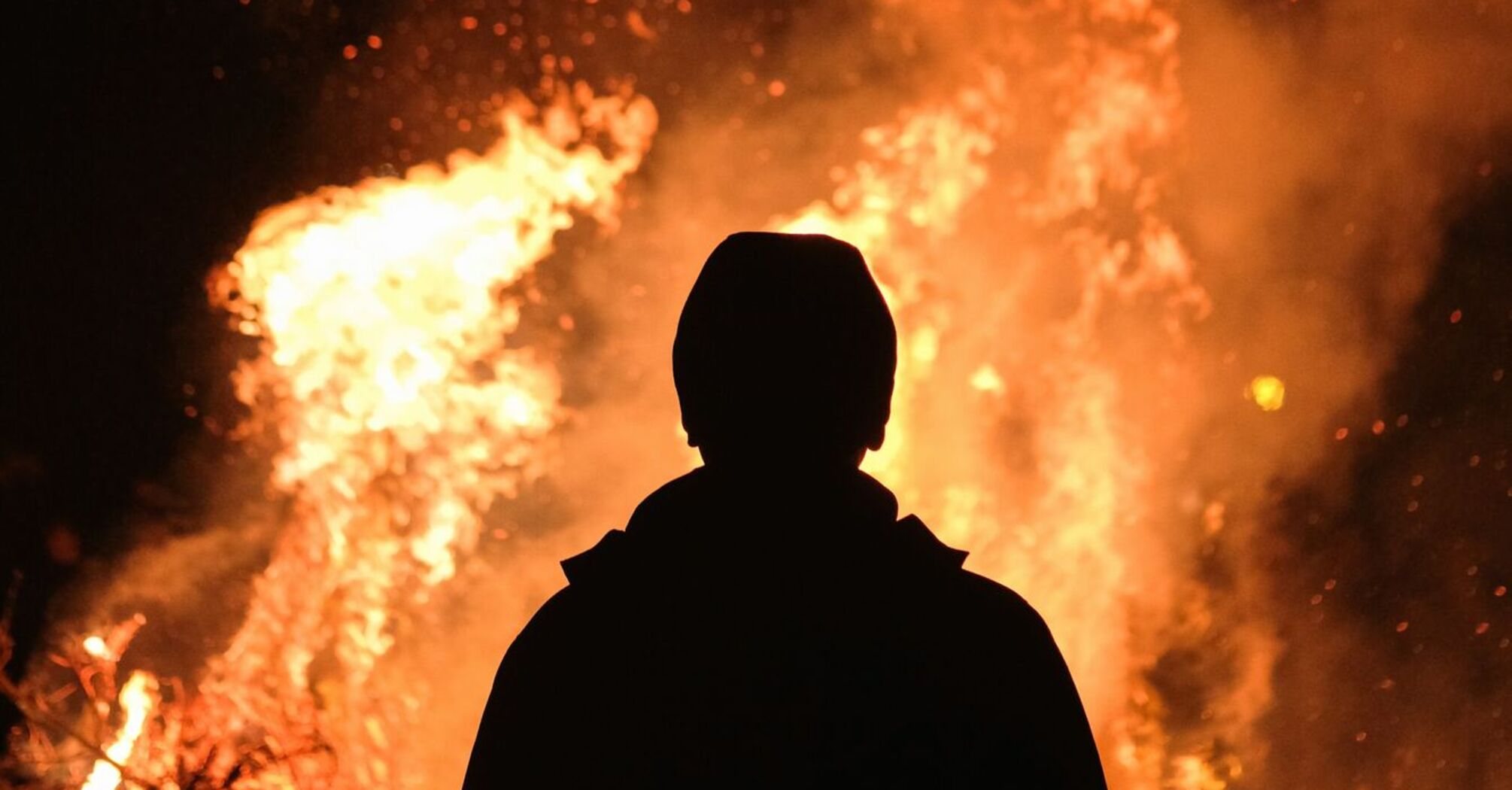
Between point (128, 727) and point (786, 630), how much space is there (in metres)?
8.46

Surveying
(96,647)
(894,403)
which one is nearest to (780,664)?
(894,403)

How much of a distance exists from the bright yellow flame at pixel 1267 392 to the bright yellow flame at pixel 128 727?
336 inches

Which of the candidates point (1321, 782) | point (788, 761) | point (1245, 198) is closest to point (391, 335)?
point (1245, 198)

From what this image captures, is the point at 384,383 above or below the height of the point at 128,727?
above

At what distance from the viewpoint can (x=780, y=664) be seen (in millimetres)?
1311

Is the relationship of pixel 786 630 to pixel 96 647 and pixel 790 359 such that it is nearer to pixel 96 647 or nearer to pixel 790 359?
pixel 790 359

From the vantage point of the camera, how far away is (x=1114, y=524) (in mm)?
9469

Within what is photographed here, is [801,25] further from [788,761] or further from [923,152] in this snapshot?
[788,761]

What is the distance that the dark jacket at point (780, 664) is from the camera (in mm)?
1278

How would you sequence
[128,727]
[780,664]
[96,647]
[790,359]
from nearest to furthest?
[780,664] → [790,359] → [128,727] → [96,647]

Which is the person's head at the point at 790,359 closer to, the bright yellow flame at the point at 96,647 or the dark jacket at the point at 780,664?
the dark jacket at the point at 780,664

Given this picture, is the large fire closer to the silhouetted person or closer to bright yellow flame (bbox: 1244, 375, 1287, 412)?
bright yellow flame (bbox: 1244, 375, 1287, 412)

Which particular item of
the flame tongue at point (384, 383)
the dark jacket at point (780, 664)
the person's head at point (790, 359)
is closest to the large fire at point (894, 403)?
the flame tongue at point (384, 383)

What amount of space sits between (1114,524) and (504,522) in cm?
504
